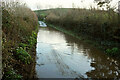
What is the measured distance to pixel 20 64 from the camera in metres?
5.23

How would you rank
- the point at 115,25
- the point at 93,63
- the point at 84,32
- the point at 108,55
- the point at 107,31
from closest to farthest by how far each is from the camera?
the point at 93,63, the point at 108,55, the point at 115,25, the point at 107,31, the point at 84,32

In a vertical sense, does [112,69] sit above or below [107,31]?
below

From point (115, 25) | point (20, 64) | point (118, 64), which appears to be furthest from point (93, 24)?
point (20, 64)

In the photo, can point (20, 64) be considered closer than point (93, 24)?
Yes

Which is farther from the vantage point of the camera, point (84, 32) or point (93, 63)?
point (84, 32)

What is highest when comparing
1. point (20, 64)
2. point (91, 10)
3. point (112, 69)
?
point (91, 10)

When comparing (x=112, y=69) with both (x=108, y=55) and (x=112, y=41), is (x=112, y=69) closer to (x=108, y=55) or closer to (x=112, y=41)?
(x=108, y=55)

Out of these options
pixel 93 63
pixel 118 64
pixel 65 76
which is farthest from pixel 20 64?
pixel 118 64

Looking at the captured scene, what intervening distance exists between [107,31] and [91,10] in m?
5.75

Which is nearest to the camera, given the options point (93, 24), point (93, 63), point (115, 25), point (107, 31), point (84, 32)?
point (93, 63)

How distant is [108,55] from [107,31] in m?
3.29

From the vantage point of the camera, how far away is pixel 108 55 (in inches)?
358

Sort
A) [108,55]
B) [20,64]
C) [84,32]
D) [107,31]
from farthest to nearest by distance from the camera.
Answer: [84,32], [107,31], [108,55], [20,64]

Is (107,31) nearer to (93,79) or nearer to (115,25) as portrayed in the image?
(115,25)
